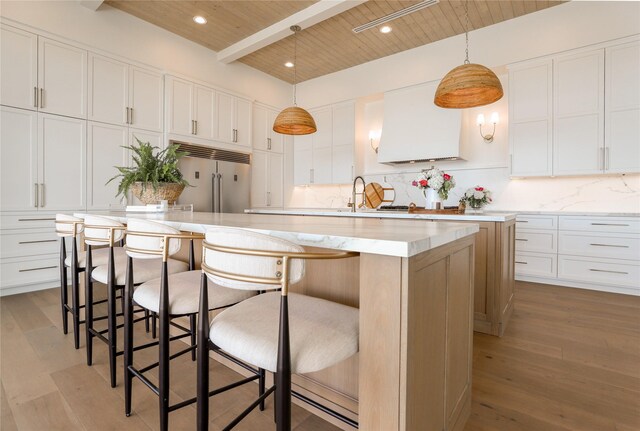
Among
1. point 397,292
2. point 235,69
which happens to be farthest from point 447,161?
point 397,292

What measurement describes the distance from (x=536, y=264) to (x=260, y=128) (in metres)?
4.70

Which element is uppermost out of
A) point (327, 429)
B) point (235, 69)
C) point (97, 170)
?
point (235, 69)

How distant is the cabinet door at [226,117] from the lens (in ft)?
16.4

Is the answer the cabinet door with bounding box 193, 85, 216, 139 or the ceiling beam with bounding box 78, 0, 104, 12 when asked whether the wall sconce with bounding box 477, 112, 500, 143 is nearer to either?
the cabinet door with bounding box 193, 85, 216, 139

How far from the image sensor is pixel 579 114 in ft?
11.8

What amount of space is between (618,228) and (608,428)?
9.29ft

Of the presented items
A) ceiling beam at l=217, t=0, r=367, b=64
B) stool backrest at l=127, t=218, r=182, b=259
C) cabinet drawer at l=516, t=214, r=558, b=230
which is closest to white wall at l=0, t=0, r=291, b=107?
ceiling beam at l=217, t=0, r=367, b=64

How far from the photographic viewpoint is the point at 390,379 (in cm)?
84


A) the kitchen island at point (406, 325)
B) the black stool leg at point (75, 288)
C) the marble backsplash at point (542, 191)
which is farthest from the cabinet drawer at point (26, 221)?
the marble backsplash at point (542, 191)

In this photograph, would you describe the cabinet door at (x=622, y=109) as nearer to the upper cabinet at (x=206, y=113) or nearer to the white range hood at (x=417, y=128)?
the white range hood at (x=417, y=128)

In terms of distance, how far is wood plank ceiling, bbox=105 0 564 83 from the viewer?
3760 mm

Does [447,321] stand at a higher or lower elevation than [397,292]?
lower

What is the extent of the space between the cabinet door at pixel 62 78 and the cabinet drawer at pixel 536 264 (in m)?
5.47

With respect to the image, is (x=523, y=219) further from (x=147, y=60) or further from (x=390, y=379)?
(x=147, y=60)
